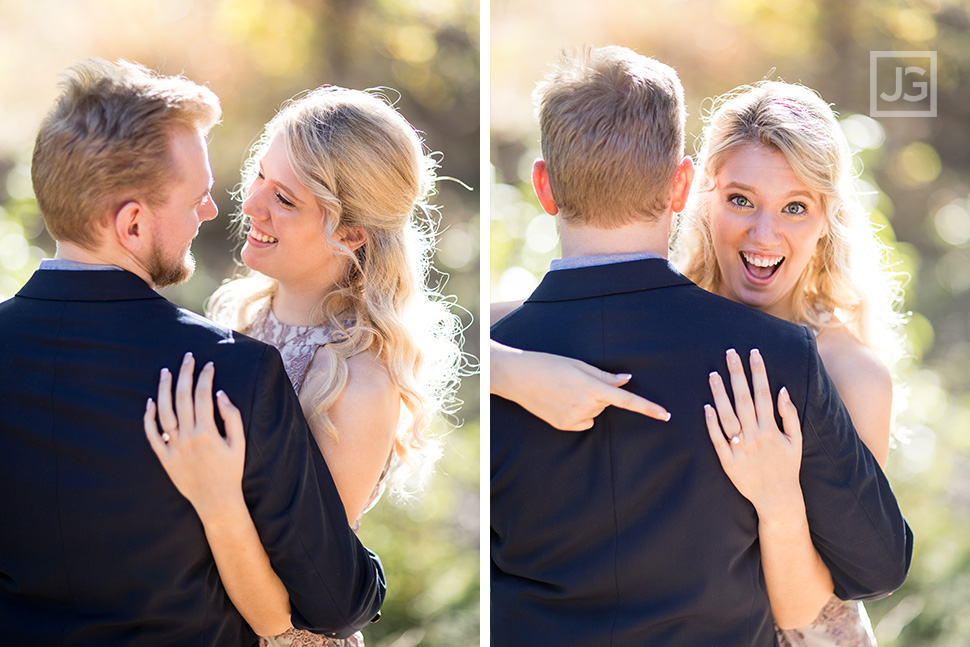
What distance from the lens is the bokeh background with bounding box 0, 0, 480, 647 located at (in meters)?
4.95

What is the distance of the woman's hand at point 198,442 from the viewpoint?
5.37 ft

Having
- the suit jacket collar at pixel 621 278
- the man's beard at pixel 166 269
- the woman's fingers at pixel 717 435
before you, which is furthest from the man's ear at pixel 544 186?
the man's beard at pixel 166 269

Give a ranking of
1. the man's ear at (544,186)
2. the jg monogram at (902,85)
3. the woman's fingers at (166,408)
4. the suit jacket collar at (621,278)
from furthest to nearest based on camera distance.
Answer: the jg monogram at (902,85)
the man's ear at (544,186)
the suit jacket collar at (621,278)
the woman's fingers at (166,408)

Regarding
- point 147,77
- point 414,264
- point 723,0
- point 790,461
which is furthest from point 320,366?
point 723,0

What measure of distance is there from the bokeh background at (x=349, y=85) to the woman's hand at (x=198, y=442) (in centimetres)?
291

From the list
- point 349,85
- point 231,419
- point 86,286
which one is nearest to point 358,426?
point 231,419

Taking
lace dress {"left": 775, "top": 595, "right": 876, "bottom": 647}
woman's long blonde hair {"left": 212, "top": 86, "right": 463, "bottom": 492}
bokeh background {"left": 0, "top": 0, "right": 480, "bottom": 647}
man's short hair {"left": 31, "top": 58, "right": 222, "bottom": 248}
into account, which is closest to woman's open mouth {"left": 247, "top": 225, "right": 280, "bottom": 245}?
woman's long blonde hair {"left": 212, "top": 86, "right": 463, "bottom": 492}

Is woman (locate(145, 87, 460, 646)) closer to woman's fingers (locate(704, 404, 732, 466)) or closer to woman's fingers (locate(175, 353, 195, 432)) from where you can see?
woman's fingers (locate(175, 353, 195, 432))

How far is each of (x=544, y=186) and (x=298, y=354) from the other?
2.37ft

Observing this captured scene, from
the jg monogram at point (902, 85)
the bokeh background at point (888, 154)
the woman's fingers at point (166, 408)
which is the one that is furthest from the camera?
the jg monogram at point (902, 85)

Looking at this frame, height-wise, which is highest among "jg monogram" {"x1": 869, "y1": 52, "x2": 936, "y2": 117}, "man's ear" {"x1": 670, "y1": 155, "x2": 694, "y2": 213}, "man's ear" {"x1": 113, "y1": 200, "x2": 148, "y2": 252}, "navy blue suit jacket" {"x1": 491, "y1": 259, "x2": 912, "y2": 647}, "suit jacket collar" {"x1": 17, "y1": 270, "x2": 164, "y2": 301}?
"jg monogram" {"x1": 869, "y1": 52, "x2": 936, "y2": 117}

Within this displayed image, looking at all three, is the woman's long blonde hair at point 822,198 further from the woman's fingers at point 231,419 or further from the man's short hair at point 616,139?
the woman's fingers at point 231,419

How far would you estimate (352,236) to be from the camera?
87.0 inches

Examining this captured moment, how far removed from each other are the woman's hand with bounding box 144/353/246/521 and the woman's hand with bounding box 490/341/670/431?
1.79 feet
